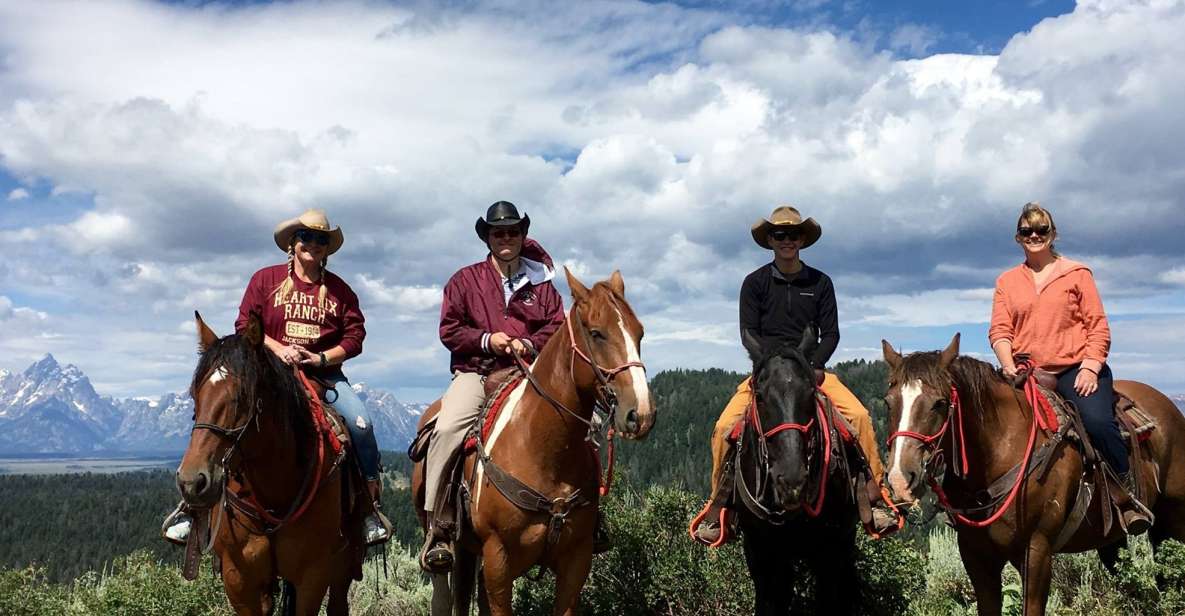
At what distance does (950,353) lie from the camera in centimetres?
603

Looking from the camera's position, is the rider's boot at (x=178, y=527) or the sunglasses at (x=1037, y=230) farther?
the sunglasses at (x=1037, y=230)

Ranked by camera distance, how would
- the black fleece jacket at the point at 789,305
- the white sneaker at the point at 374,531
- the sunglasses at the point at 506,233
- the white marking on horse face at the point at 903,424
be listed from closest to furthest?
1. the white marking on horse face at the point at 903,424
2. the white sneaker at the point at 374,531
3. the sunglasses at the point at 506,233
4. the black fleece jacket at the point at 789,305

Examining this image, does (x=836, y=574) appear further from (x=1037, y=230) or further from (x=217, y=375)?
(x=217, y=375)

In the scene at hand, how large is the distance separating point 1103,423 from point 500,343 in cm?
493

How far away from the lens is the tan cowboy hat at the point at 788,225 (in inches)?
294

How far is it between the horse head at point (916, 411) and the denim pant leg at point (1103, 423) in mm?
1614

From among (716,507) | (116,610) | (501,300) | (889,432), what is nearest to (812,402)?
(889,432)

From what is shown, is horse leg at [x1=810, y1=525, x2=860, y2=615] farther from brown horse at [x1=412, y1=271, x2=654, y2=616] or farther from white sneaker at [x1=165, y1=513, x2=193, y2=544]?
white sneaker at [x1=165, y1=513, x2=193, y2=544]

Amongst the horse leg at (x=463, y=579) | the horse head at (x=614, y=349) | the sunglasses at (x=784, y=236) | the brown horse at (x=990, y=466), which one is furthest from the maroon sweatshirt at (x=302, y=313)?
the brown horse at (x=990, y=466)

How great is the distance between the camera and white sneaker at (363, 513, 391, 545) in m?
6.36

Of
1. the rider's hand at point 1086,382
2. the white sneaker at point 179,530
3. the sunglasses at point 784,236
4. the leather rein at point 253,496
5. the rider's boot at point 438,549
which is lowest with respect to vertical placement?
the rider's boot at point 438,549

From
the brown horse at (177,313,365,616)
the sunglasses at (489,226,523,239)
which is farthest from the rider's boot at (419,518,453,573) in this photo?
the sunglasses at (489,226,523,239)

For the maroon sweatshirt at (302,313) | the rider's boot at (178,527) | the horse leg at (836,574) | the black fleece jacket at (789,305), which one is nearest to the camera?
the rider's boot at (178,527)

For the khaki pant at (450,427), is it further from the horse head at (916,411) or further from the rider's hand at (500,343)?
the horse head at (916,411)
